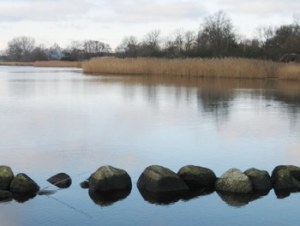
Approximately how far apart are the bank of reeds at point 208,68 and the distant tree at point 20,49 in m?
59.4

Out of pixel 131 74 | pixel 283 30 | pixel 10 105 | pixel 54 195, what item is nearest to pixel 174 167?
pixel 54 195

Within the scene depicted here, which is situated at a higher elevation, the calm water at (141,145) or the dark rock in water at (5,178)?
the dark rock in water at (5,178)

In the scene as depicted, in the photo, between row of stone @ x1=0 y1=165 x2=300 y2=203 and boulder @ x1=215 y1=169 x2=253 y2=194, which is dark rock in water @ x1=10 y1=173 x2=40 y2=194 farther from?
boulder @ x1=215 y1=169 x2=253 y2=194

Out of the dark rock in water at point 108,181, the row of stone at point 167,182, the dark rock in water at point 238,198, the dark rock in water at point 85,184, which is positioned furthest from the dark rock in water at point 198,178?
the dark rock in water at point 85,184

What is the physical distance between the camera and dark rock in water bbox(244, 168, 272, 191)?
6098mm

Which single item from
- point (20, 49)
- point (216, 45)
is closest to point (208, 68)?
point (216, 45)

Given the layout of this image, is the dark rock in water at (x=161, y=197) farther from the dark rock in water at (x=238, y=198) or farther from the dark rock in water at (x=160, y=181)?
the dark rock in water at (x=238, y=198)

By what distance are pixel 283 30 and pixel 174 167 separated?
41.7 metres

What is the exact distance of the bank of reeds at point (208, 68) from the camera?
89.4ft

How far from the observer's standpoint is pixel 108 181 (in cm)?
595

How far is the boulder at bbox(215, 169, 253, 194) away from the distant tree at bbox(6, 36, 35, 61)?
279 ft

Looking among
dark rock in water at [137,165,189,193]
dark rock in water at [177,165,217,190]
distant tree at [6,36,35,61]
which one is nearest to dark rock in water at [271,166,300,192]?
dark rock in water at [177,165,217,190]

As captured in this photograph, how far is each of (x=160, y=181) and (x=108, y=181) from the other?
61 centimetres

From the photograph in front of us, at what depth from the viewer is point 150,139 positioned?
8.66 m
